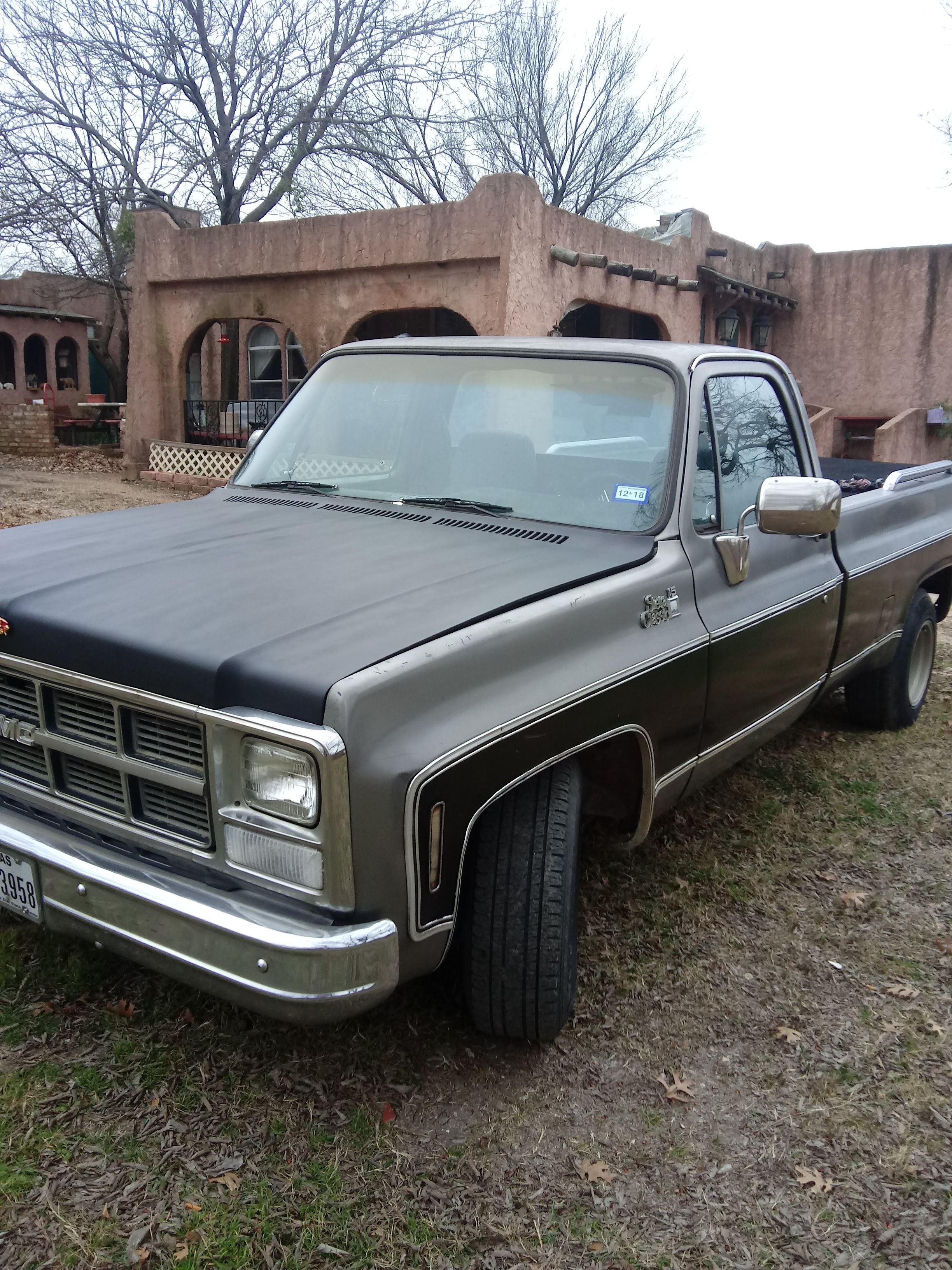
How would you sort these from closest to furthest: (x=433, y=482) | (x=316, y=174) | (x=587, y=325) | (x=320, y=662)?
(x=320, y=662)
(x=433, y=482)
(x=587, y=325)
(x=316, y=174)

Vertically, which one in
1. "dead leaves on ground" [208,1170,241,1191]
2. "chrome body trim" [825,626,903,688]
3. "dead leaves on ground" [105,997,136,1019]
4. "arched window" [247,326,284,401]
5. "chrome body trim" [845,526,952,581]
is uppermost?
"arched window" [247,326,284,401]

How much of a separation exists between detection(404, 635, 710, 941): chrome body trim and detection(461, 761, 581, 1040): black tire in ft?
0.35

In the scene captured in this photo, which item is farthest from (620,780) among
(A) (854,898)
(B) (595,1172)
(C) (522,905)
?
(A) (854,898)

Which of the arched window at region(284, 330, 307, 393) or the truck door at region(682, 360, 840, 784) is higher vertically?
the arched window at region(284, 330, 307, 393)

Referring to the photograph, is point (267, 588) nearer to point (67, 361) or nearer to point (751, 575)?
point (751, 575)

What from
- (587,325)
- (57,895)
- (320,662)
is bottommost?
(57,895)

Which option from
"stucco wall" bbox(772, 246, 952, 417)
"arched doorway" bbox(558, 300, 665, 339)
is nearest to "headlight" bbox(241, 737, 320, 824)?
"arched doorway" bbox(558, 300, 665, 339)

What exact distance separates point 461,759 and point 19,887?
1180mm

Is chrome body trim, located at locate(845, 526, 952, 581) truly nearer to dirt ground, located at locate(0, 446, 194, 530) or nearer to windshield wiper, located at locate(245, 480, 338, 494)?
windshield wiper, located at locate(245, 480, 338, 494)

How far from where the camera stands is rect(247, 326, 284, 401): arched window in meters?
22.8

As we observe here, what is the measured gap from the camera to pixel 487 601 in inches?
102

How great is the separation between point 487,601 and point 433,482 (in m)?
1.14

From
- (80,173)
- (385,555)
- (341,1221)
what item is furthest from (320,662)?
(80,173)

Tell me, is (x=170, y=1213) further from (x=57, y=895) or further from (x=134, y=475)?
(x=134, y=475)
